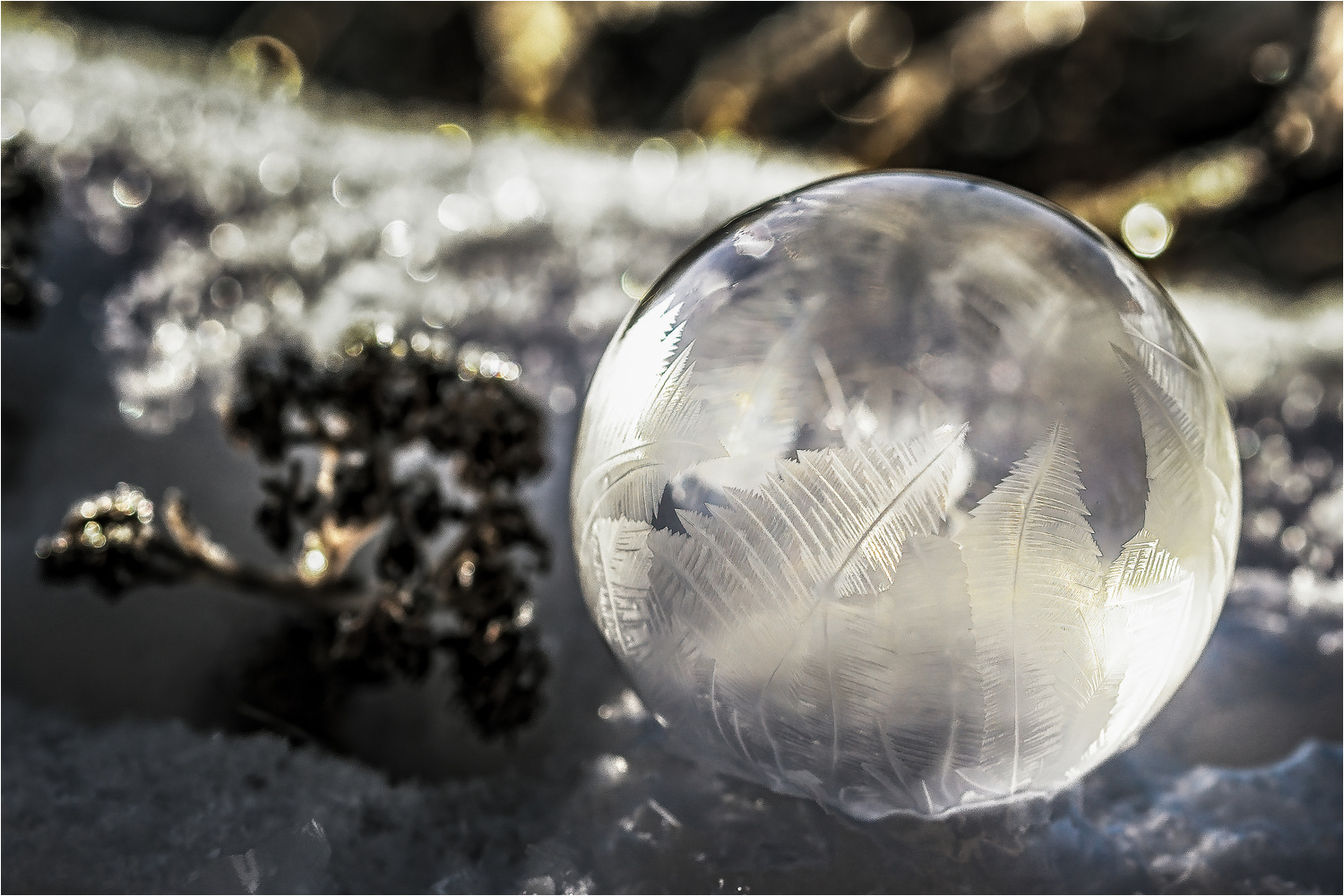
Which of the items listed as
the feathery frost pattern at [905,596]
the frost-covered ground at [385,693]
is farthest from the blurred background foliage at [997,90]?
the feathery frost pattern at [905,596]

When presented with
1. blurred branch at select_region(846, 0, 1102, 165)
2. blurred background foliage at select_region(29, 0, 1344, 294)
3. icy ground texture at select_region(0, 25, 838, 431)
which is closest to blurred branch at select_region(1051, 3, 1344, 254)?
blurred background foliage at select_region(29, 0, 1344, 294)

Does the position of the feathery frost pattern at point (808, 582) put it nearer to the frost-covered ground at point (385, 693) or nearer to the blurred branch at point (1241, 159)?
the frost-covered ground at point (385, 693)

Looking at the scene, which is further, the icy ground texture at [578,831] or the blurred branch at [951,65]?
the blurred branch at [951,65]

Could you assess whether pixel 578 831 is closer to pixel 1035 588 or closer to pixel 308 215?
pixel 1035 588

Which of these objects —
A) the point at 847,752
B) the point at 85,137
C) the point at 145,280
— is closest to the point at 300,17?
the point at 85,137

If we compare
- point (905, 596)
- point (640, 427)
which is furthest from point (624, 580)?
point (905, 596)
